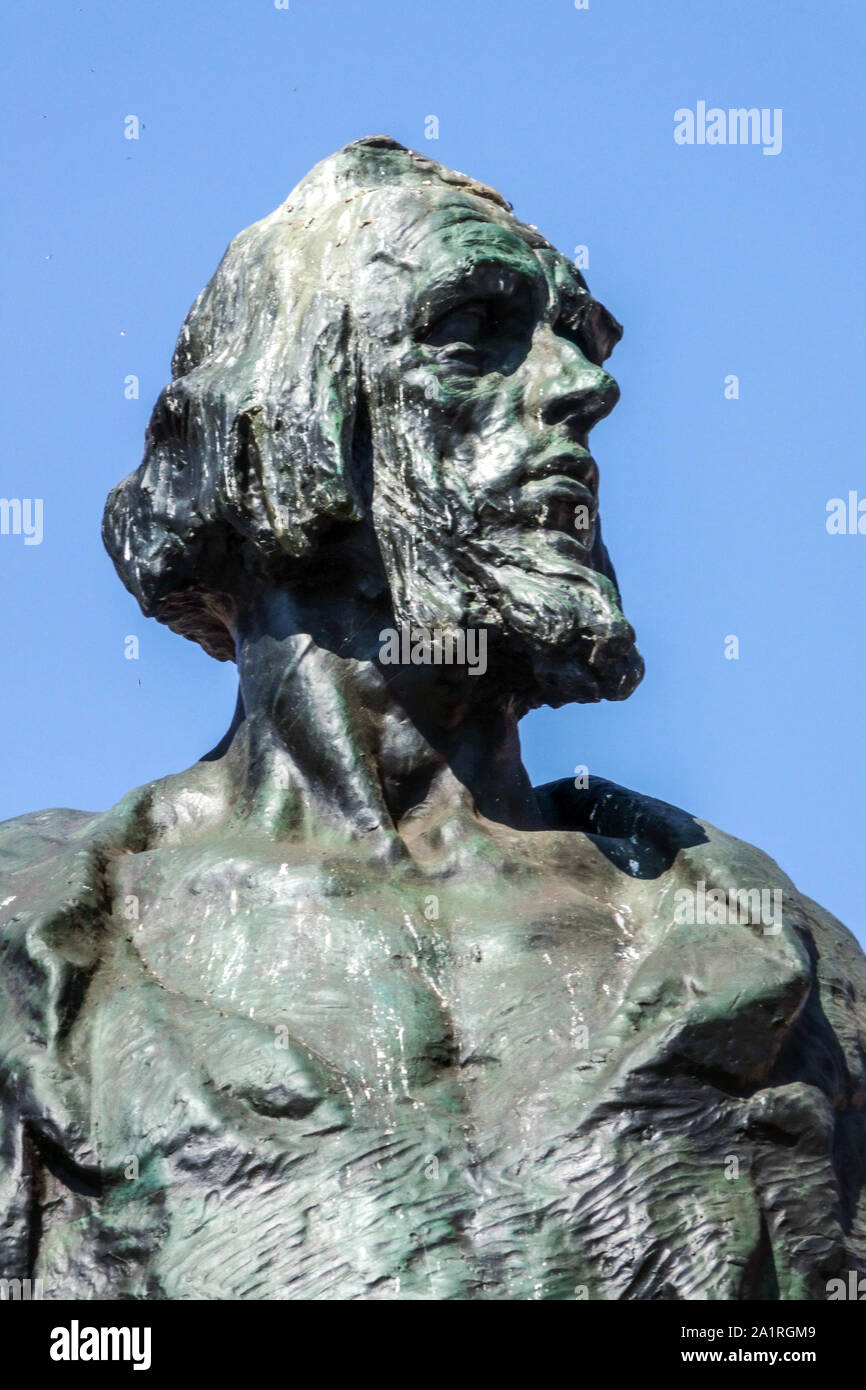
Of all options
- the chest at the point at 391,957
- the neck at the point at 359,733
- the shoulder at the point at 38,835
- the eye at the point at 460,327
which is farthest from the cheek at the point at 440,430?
the shoulder at the point at 38,835

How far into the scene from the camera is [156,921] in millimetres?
10641

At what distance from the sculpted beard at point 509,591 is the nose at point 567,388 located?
0.41 metres

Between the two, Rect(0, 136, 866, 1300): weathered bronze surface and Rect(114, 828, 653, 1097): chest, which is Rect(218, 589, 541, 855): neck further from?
Rect(114, 828, 653, 1097): chest

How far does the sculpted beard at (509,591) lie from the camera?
10.7 meters

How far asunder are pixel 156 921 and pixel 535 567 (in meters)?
1.61

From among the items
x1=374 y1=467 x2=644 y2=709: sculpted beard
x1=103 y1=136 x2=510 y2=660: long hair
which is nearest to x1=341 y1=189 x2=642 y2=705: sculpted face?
x1=374 y1=467 x2=644 y2=709: sculpted beard

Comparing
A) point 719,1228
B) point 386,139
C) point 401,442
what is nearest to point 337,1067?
point 719,1228

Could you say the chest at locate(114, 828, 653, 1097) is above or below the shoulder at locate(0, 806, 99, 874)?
below

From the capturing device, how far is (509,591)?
10773 mm

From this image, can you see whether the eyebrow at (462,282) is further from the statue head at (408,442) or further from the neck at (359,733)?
the neck at (359,733)

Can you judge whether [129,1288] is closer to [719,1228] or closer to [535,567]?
[719,1228]

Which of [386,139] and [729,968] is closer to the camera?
[729,968]

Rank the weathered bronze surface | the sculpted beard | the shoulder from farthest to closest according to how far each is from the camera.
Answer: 1. the shoulder
2. the sculpted beard
3. the weathered bronze surface

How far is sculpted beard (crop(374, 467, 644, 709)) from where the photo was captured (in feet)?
35.2
